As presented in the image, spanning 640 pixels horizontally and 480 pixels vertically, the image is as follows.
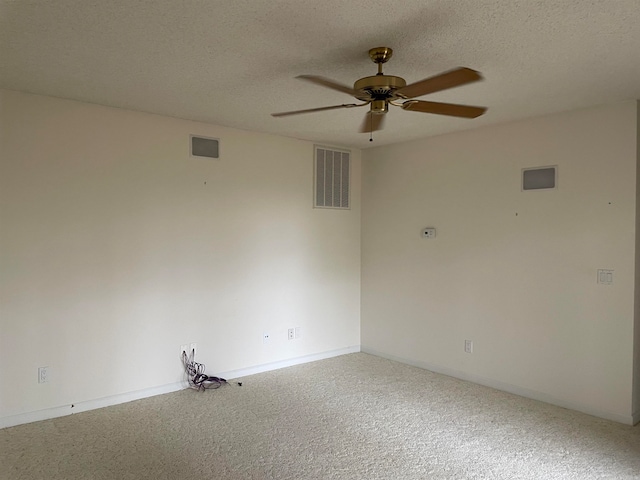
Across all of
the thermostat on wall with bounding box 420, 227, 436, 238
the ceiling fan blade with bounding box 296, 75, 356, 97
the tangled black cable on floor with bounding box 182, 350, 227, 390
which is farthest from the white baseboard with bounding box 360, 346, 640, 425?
the ceiling fan blade with bounding box 296, 75, 356, 97

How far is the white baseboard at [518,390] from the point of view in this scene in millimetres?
3439

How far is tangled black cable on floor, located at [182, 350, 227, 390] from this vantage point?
409 cm

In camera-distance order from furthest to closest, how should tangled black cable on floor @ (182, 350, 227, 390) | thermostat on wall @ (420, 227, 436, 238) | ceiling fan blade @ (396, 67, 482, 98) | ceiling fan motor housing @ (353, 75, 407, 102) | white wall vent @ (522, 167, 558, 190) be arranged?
thermostat on wall @ (420, 227, 436, 238), tangled black cable on floor @ (182, 350, 227, 390), white wall vent @ (522, 167, 558, 190), ceiling fan motor housing @ (353, 75, 407, 102), ceiling fan blade @ (396, 67, 482, 98)

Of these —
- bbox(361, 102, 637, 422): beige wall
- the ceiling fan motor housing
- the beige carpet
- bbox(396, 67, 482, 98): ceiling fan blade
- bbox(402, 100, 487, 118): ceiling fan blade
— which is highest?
the ceiling fan motor housing

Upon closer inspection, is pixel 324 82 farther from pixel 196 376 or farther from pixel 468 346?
pixel 468 346

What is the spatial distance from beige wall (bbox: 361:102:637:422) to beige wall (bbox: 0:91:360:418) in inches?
32.6

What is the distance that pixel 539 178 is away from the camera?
3.86 m

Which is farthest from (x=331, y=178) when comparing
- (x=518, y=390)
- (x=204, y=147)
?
(x=518, y=390)

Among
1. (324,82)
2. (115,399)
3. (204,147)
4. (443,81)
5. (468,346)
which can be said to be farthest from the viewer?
(468,346)

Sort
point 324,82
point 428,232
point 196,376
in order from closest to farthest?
1. point 324,82
2. point 196,376
3. point 428,232

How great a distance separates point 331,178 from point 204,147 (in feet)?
5.08

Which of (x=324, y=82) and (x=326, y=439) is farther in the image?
(x=326, y=439)

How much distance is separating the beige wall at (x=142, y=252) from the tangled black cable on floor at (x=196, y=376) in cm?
8

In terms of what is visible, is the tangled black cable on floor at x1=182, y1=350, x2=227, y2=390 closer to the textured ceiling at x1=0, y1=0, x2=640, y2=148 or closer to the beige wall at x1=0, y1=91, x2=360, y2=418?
the beige wall at x1=0, y1=91, x2=360, y2=418
